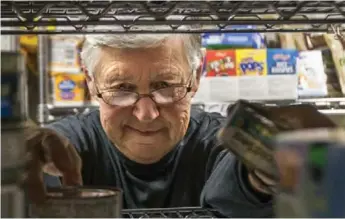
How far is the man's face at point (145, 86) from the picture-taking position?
3.71 ft

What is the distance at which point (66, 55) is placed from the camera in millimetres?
2328

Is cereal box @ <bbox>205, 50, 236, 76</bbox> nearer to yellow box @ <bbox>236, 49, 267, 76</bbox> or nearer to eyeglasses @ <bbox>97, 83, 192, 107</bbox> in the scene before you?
yellow box @ <bbox>236, 49, 267, 76</bbox>

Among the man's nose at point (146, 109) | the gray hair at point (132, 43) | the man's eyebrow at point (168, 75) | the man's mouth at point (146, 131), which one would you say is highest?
the gray hair at point (132, 43)

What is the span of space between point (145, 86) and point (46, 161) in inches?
19.5

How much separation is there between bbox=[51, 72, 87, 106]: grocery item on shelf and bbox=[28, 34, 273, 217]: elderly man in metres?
0.77

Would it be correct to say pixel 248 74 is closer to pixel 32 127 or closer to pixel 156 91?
pixel 156 91

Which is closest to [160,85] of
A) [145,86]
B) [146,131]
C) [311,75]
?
[145,86]

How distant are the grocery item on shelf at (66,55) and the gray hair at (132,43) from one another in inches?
38.6

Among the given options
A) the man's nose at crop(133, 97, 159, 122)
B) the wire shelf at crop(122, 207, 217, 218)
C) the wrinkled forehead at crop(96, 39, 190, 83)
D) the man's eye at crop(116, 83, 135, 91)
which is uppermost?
the wrinkled forehead at crop(96, 39, 190, 83)

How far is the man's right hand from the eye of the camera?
23.0 inches

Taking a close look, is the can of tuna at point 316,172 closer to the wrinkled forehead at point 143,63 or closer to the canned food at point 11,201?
the canned food at point 11,201

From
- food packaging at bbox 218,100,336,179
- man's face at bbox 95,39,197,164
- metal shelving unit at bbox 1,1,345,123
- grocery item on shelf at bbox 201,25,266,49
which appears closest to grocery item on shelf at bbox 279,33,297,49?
grocery item on shelf at bbox 201,25,266,49

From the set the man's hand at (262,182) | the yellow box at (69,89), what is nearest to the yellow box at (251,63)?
the yellow box at (69,89)

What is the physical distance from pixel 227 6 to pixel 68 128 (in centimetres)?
83
